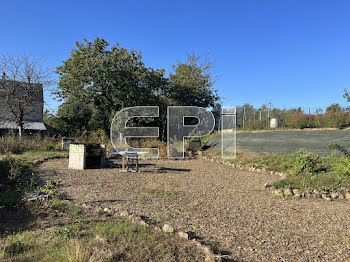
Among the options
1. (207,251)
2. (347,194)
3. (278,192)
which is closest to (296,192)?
(278,192)

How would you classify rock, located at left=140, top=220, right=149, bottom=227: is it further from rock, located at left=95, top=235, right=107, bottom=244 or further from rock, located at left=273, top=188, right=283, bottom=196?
rock, located at left=273, top=188, right=283, bottom=196

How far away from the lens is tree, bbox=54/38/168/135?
14781 millimetres

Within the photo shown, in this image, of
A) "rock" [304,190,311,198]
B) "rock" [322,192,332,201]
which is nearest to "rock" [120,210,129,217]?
"rock" [304,190,311,198]

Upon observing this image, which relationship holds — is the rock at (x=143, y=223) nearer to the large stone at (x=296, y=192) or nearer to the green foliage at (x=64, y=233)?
the green foliage at (x=64, y=233)

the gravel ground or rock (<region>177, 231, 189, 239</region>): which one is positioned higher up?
rock (<region>177, 231, 189, 239</region>)

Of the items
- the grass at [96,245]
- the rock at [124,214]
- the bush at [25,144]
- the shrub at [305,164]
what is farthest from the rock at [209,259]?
the bush at [25,144]

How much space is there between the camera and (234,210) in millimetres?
4219

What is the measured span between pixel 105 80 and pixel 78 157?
313 inches

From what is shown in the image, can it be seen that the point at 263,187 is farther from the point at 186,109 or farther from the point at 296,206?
the point at 186,109

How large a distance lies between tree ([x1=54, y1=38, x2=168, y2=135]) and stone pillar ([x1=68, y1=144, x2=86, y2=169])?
24.5 ft

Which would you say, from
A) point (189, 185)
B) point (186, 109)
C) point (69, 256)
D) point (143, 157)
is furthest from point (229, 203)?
point (186, 109)

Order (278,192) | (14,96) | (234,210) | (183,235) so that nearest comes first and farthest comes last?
(183,235) < (234,210) < (278,192) < (14,96)

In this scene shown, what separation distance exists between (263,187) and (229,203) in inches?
66.5

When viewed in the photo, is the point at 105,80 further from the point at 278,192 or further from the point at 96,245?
the point at 96,245
